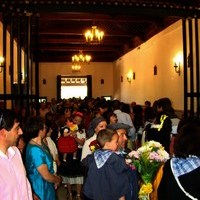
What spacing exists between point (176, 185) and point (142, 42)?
1264 cm

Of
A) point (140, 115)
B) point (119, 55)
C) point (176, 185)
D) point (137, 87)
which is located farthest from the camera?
point (119, 55)

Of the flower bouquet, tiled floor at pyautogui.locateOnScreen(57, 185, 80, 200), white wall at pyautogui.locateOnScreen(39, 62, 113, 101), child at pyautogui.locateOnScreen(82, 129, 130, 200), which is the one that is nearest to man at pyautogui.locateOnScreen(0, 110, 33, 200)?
child at pyautogui.locateOnScreen(82, 129, 130, 200)

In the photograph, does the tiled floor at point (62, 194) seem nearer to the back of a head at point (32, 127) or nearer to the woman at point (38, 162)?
the woman at point (38, 162)

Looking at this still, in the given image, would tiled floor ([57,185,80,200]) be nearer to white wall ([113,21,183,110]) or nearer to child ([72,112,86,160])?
child ([72,112,86,160])

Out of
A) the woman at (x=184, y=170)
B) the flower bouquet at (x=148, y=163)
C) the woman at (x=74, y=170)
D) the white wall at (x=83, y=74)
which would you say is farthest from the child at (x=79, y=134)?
the white wall at (x=83, y=74)

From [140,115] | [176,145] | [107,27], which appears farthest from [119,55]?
[176,145]

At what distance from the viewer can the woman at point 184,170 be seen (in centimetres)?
260

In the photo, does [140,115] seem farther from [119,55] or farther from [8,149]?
[119,55]

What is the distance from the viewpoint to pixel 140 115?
28.4ft

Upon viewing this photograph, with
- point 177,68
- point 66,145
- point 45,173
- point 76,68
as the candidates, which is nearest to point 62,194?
point 66,145

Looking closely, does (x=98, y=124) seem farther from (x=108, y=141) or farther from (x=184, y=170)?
(x=184, y=170)

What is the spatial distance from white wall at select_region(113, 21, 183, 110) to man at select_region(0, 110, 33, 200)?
8.01m

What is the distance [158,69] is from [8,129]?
34.1 feet

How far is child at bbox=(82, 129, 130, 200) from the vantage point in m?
3.53
